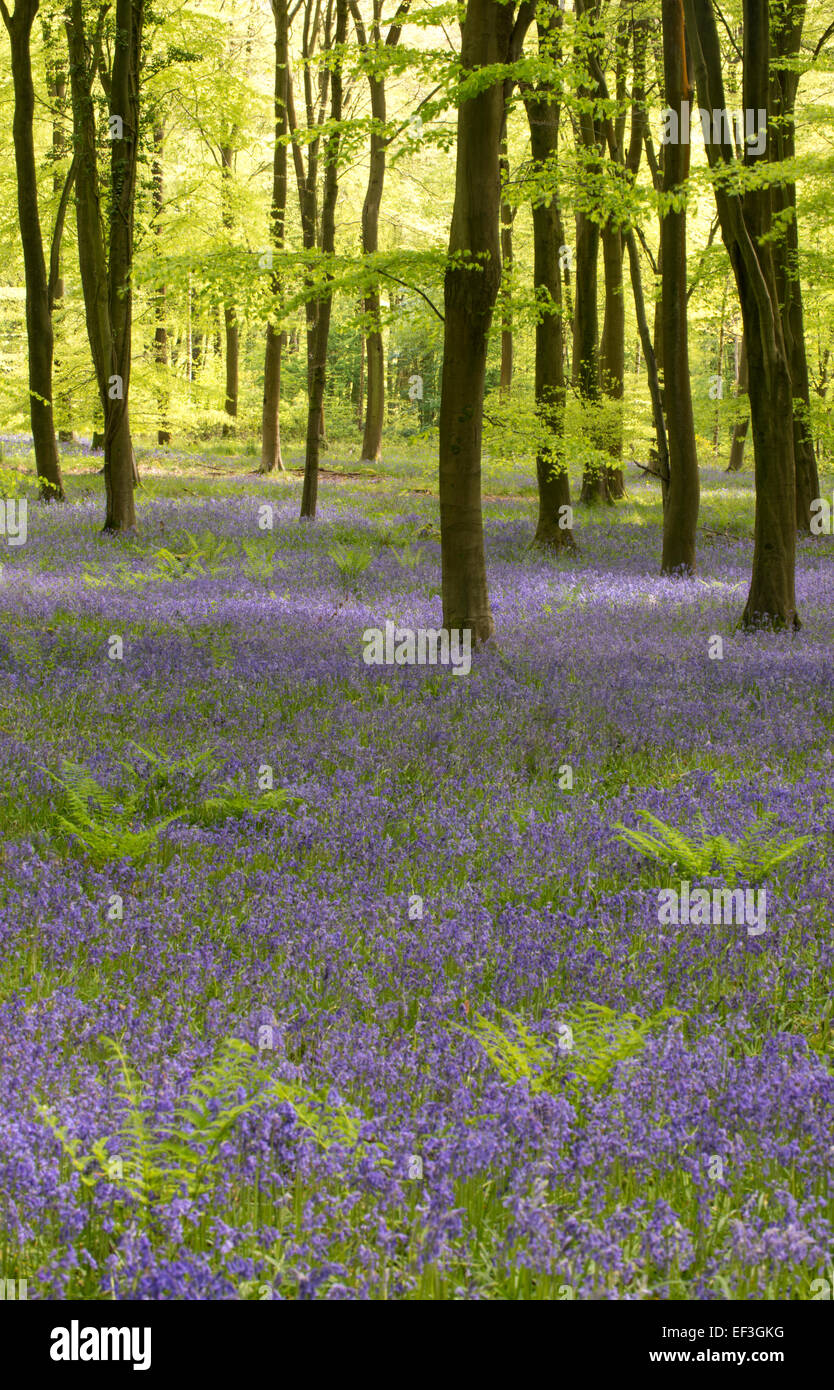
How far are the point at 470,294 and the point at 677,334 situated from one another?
6127 mm

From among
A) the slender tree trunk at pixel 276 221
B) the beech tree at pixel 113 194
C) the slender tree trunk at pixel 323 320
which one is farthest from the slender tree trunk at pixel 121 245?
the slender tree trunk at pixel 276 221

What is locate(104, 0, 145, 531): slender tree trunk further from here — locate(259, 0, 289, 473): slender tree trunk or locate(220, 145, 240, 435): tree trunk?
locate(220, 145, 240, 435): tree trunk

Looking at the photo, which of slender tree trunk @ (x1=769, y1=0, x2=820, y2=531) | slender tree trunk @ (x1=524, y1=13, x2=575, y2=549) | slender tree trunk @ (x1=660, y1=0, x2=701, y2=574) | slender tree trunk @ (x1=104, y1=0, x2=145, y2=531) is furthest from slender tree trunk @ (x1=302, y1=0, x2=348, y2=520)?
slender tree trunk @ (x1=769, y1=0, x2=820, y2=531)

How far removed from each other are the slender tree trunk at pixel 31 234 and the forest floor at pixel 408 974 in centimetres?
1027

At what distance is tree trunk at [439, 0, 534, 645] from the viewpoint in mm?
8969

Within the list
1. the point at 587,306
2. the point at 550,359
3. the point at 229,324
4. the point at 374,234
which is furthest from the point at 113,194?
the point at 229,324

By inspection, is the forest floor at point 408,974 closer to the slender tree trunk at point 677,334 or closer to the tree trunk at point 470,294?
the tree trunk at point 470,294

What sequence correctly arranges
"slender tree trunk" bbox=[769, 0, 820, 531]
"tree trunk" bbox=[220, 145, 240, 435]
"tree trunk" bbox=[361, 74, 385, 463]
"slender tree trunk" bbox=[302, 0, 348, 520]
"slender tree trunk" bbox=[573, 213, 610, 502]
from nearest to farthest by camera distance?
1. "slender tree trunk" bbox=[769, 0, 820, 531]
2. "slender tree trunk" bbox=[302, 0, 348, 520]
3. "slender tree trunk" bbox=[573, 213, 610, 502]
4. "tree trunk" bbox=[220, 145, 240, 435]
5. "tree trunk" bbox=[361, 74, 385, 463]

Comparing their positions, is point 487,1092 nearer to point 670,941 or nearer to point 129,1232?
point 129,1232

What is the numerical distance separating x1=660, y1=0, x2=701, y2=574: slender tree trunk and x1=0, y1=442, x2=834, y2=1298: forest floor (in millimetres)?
5864

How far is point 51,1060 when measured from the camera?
3.11 m

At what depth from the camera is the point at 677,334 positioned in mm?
14203

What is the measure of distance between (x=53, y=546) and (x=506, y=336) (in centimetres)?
2386
